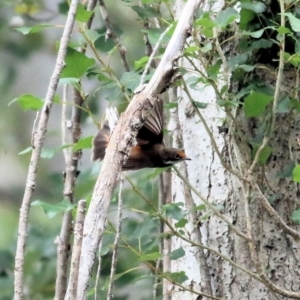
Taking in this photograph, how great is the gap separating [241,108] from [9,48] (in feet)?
4.26

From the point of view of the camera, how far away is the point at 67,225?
1.44m

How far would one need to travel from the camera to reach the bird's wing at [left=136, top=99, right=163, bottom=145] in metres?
1.12

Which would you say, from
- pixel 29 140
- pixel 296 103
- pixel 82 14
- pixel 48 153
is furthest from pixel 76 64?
pixel 29 140

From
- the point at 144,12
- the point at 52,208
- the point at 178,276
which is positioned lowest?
the point at 178,276

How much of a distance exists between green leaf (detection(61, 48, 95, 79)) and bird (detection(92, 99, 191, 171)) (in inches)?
Result: 4.8

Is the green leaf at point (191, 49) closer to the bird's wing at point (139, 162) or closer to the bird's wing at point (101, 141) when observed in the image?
the bird's wing at point (101, 141)

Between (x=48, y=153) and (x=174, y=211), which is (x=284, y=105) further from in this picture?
(x=48, y=153)

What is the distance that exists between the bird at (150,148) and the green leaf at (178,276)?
0.71ft

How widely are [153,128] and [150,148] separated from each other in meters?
0.10

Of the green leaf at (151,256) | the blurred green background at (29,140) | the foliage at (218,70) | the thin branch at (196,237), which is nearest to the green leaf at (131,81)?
the foliage at (218,70)

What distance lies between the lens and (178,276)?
3.74ft

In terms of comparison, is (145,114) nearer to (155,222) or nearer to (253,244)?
(253,244)

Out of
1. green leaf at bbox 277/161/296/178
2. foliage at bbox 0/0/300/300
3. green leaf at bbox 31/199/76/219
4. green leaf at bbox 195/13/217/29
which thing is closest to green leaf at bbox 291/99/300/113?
foliage at bbox 0/0/300/300

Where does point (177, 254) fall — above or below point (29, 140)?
below
